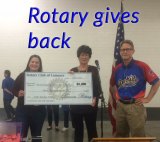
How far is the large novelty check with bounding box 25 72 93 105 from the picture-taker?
4.29 meters

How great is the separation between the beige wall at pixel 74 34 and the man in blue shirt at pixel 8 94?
38 centimetres

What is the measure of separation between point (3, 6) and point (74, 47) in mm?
2575

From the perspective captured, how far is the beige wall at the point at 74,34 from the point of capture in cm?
982

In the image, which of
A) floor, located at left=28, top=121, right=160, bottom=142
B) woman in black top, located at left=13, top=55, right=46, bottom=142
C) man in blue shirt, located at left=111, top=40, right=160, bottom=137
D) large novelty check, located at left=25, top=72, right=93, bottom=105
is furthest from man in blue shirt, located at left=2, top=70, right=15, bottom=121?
man in blue shirt, located at left=111, top=40, right=160, bottom=137

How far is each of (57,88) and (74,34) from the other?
5.78 meters

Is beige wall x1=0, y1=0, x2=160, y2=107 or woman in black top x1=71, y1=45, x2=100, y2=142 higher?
beige wall x1=0, y1=0, x2=160, y2=107

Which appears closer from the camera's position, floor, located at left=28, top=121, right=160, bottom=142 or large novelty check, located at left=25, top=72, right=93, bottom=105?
large novelty check, located at left=25, top=72, right=93, bottom=105

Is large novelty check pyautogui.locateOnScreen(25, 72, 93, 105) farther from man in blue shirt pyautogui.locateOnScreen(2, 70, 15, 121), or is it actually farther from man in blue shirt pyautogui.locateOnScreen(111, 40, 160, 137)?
man in blue shirt pyautogui.locateOnScreen(2, 70, 15, 121)

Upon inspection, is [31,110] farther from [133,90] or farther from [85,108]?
[133,90]

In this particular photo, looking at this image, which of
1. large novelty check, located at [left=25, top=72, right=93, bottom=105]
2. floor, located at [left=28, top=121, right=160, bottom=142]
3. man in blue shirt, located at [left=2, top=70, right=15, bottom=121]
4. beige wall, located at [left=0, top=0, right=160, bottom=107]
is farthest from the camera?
beige wall, located at [left=0, top=0, right=160, bottom=107]

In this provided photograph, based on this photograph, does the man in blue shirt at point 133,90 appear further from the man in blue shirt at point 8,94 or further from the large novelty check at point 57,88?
the man in blue shirt at point 8,94

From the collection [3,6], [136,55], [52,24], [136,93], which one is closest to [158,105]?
[136,55]

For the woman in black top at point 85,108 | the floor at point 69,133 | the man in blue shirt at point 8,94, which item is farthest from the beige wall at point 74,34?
the woman in black top at point 85,108

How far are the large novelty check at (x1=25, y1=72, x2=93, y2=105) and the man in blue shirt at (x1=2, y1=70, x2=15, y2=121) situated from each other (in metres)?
5.28
